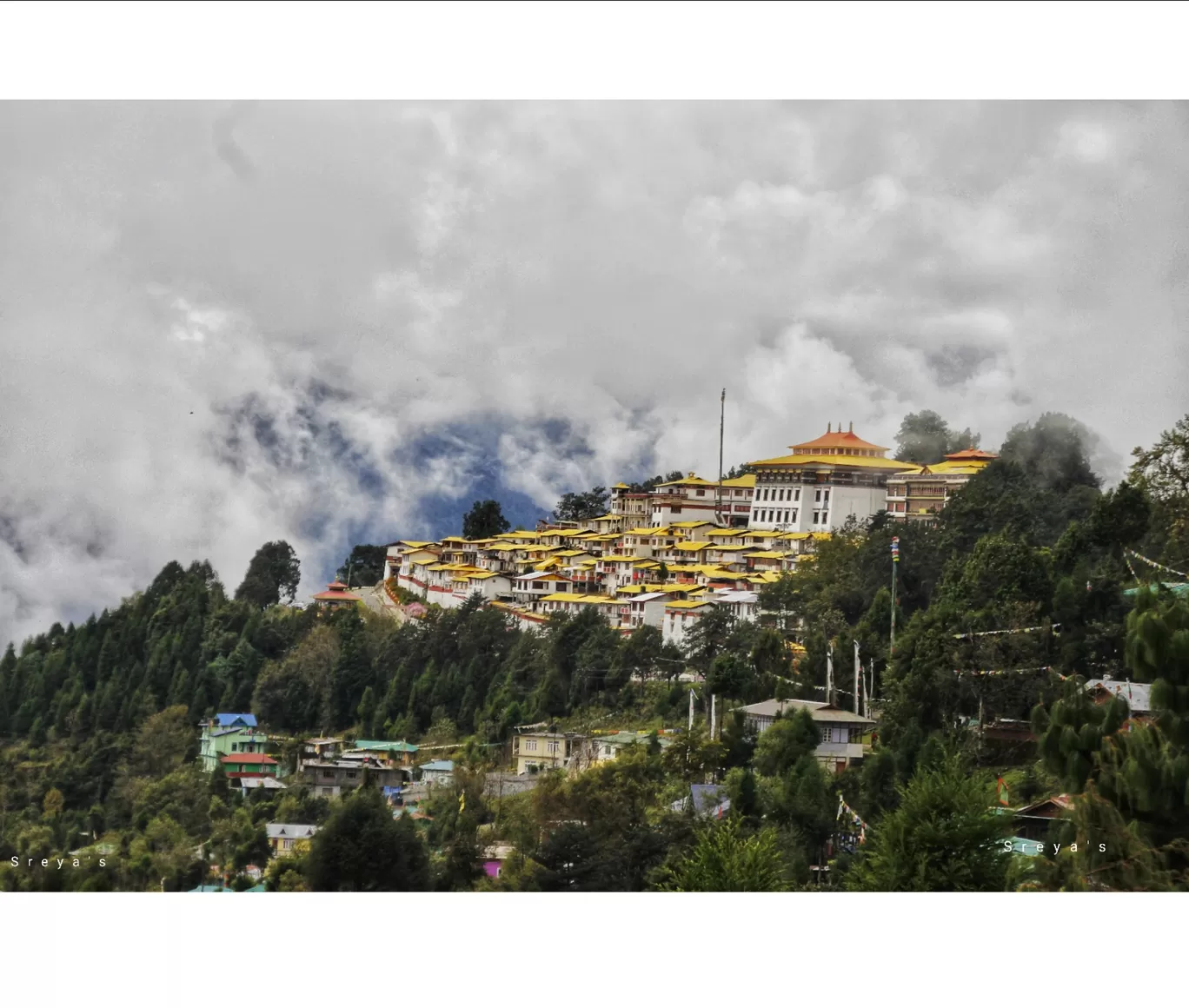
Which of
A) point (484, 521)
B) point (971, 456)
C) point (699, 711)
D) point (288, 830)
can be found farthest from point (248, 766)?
point (971, 456)

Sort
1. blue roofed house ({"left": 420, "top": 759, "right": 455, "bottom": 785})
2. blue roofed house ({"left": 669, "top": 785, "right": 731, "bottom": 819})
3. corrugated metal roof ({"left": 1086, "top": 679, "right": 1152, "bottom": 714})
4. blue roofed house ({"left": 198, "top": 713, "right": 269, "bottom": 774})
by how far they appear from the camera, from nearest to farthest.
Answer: corrugated metal roof ({"left": 1086, "top": 679, "right": 1152, "bottom": 714}) → blue roofed house ({"left": 669, "top": 785, "right": 731, "bottom": 819}) → blue roofed house ({"left": 420, "top": 759, "right": 455, "bottom": 785}) → blue roofed house ({"left": 198, "top": 713, "right": 269, "bottom": 774})

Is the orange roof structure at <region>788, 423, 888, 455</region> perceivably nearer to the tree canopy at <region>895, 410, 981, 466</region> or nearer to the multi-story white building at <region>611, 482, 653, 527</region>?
the tree canopy at <region>895, 410, 981, 466</region>

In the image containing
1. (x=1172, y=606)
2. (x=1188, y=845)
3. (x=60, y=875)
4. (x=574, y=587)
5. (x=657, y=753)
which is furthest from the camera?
(x=574, y=587)

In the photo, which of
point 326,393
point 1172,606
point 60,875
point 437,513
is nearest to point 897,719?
point 1172,606

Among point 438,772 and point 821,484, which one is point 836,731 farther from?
point 438,772

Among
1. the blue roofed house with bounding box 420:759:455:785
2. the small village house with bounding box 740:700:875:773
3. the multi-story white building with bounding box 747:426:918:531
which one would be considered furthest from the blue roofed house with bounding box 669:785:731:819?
the multi-story white building with bounding box 747:426:918:531
